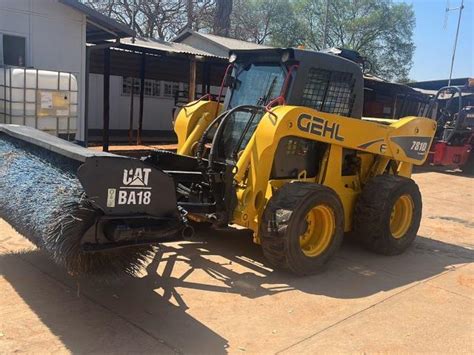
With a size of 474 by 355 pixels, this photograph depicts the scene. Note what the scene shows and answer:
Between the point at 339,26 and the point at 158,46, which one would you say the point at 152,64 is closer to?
the point at 158,46

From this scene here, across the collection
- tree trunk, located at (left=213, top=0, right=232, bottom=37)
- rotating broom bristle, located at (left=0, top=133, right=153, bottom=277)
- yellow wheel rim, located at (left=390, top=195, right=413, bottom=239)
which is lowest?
yellow wheel rim, located at (left=390, top=195, right=413, bottom=239)

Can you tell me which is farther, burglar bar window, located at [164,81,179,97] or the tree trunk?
the tree trunk

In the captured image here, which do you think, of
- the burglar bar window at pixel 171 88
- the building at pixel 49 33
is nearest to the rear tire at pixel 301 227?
the building at pixel 49 33

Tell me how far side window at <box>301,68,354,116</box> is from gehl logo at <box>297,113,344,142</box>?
0.41 meters

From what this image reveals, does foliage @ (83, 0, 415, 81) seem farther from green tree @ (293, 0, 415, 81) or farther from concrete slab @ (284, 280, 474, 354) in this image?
concrete slab @ (284, 280, 474, 354)

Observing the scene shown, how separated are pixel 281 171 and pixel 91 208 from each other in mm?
2352

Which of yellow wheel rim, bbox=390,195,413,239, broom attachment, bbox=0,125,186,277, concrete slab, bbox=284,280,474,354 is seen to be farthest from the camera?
yellow wheel rim, bbox=390,195,413,239

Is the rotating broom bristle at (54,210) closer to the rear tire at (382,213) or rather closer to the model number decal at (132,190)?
the model number decal at (132,190)

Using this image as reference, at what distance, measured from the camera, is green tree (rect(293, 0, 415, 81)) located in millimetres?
43062

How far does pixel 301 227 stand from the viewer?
16.0 feet

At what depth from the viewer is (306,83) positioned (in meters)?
5.46

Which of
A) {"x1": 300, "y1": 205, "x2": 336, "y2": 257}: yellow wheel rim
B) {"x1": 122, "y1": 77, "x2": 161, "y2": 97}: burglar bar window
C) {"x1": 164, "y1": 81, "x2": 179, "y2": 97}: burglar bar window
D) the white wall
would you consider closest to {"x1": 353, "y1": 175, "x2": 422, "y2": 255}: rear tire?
{"x1": 300, "y1": 205, "x2": 336, "y2": 257}: yellow wheel rim

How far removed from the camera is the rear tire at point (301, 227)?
4.77 m

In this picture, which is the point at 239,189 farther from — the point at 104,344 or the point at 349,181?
the point at 104,344
